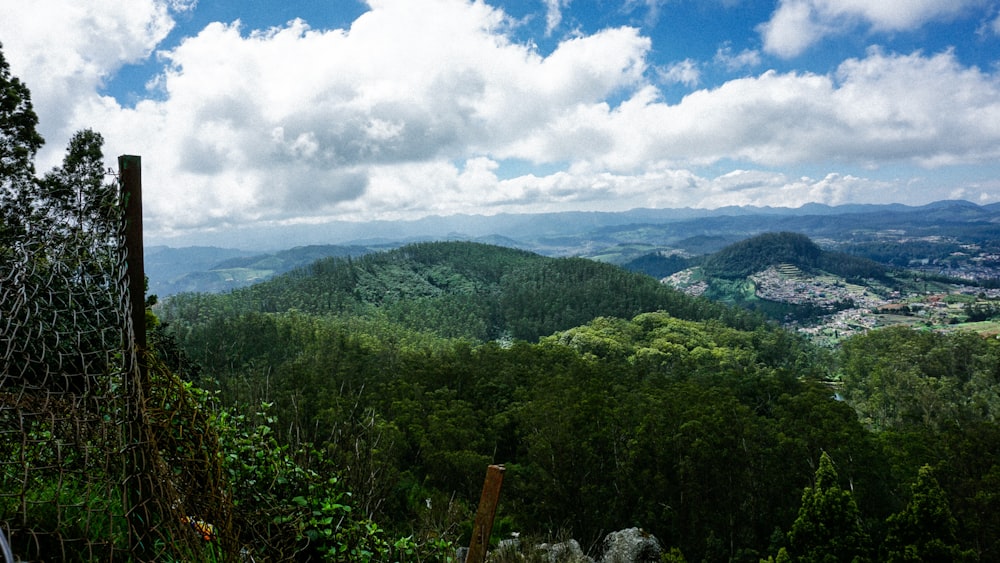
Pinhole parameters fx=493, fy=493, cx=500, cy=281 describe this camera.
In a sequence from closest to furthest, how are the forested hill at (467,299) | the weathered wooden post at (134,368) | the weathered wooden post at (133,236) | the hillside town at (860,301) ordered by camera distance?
the weathered wooden post at (134,368)
the weathered wooden post at (133,236)
the forested hill at (467,299)
the hillside town at (860,301)

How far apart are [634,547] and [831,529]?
549cm

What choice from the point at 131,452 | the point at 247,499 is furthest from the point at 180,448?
the point at 247,499

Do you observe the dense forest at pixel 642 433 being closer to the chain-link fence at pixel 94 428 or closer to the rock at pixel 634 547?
the rock at pixel 634 547

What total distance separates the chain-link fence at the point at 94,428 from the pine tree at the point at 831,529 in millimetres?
16025

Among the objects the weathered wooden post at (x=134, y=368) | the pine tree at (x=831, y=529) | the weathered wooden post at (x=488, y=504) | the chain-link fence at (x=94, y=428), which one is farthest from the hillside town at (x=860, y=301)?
the weathered wooden post at (x=134, y=368)

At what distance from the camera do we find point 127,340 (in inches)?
89.6

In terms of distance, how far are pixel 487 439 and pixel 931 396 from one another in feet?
121

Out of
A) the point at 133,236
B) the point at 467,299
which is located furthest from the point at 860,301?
the point at 133,236

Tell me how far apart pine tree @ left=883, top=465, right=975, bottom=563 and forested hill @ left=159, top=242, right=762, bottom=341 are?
77061 millimetres

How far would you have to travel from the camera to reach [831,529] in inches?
539

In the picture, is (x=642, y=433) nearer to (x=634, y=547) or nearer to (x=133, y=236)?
(x=634, y=547)

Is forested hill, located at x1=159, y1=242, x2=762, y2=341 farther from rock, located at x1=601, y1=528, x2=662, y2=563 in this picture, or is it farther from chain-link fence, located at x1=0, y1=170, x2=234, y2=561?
chain-link fence, located at x1=0, y1=170, x2=234, y2=561

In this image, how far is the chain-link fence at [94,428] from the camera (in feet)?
6.76

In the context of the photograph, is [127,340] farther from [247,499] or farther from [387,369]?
[387,369]
